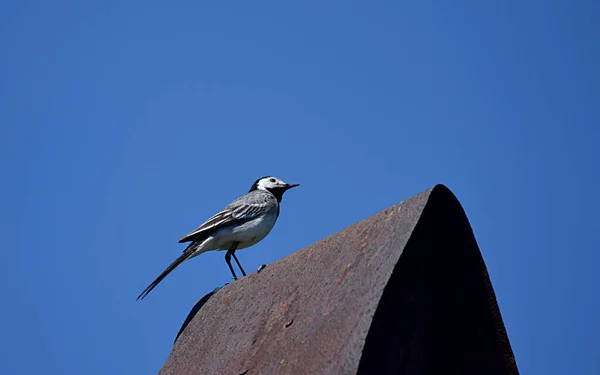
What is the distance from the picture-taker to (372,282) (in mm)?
4176

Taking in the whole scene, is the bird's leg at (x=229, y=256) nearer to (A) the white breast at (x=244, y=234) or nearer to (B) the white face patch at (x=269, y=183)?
(A) the white breast at (x=244, y=234)

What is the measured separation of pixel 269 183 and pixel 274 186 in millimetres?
229

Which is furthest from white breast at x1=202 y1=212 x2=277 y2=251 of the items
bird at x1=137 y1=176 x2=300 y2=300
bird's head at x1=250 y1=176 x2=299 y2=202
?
bird's head at x1=250 y1=176 x2=299 y2=202

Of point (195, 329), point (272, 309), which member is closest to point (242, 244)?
point (195, 329)

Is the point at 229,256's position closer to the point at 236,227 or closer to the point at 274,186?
the point at 236,227

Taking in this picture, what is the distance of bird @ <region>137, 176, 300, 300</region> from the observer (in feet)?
34.6

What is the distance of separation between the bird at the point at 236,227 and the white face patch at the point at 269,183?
1.53m

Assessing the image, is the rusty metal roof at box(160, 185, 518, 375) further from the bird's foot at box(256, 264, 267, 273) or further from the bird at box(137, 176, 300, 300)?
the bird at box(137, 176, 300, 300)

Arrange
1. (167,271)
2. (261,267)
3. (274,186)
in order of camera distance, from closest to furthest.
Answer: (261,267)
(167,271)
(274,186)

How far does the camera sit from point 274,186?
13773mm

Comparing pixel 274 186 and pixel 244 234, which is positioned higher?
pixel 274 186

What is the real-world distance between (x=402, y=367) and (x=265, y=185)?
32.2 ft

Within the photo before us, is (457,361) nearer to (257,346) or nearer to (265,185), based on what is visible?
(257,346)

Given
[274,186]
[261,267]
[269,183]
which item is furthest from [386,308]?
[269,183]
